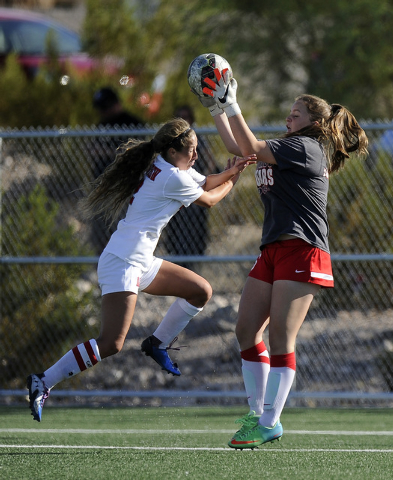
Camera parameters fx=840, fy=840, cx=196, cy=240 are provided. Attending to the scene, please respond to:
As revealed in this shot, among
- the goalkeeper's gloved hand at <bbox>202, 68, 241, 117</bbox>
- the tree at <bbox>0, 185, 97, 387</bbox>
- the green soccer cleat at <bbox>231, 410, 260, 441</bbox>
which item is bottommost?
the tree at <bbox>0, 185, 97, 387</bbox>

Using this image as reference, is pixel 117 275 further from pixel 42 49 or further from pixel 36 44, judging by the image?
pixel 36 44

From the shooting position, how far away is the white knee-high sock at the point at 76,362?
4867 mm

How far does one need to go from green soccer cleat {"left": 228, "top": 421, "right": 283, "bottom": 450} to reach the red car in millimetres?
8387

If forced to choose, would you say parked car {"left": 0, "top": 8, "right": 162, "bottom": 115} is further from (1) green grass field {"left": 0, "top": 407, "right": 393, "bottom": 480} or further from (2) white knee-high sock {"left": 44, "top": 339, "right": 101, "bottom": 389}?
(2) white knee-high sock {"left": 44, "top": 339, "right": 101, "bottom": 389}

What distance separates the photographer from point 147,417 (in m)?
6.64

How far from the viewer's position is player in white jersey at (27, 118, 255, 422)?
488cm

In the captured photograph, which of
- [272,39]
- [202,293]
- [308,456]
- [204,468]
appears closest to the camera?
[204,468]

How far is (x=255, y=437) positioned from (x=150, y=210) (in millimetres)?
1462

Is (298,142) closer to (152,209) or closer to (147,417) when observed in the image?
(152,209)

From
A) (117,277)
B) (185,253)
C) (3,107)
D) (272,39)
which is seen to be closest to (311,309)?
(185,253)

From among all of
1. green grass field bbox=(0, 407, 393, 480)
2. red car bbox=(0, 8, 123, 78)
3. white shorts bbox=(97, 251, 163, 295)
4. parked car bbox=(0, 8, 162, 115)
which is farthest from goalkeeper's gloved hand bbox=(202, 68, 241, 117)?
red car bbox=(0, 8, 123, 78)

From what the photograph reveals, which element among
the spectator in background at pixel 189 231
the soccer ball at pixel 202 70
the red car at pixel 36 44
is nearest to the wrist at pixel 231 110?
the soccer ball at pixel 202 70

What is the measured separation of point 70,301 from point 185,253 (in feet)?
3.79

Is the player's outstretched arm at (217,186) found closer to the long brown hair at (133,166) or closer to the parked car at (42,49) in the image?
the long brown hair at (133,166)
